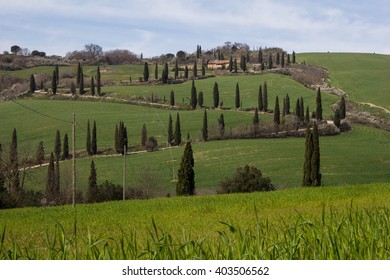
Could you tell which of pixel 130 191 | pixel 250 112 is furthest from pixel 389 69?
pixel 130 191

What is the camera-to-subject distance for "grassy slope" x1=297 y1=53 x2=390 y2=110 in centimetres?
13100

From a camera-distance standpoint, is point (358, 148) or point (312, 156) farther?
point (358, 148)

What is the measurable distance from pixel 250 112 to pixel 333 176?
40.3 m

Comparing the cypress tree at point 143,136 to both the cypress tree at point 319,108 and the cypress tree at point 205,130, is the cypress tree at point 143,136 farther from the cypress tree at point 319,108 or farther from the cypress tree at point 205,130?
the cypress tree at point 319,108

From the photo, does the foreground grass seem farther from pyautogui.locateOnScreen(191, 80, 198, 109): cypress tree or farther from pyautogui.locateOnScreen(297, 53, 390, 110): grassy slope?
pyautogui.locateOnScreen(297, 53, 390, 110): grassy slope

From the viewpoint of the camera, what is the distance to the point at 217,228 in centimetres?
1873

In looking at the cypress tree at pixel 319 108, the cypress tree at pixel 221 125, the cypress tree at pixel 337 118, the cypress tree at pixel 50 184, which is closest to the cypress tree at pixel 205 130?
the cypress tree at pixel 221 125

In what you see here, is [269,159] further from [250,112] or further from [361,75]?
[361,75]

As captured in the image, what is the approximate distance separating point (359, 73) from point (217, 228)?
471 ft

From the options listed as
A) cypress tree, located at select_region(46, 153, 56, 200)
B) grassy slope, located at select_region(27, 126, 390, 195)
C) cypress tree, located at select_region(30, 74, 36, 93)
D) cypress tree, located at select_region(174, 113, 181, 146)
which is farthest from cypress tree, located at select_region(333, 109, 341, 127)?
cypress tree, located at select_region(30, 74, 36, 93)

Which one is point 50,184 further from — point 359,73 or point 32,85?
point 359,73

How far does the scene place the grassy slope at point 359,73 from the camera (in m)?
131

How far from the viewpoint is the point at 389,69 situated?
526 ft
